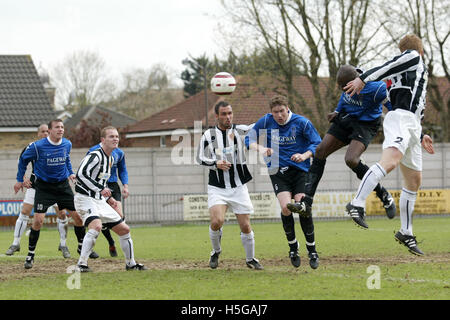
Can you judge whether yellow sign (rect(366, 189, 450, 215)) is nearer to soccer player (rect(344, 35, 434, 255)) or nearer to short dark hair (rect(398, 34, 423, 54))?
soccer player (rect(344, 35, 434, 255))

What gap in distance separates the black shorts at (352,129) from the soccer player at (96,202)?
126 inches

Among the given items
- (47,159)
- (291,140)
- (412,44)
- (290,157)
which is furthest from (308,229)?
(47,159)

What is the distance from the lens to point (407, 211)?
33.8 feet

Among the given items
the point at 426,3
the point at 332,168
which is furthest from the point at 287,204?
the point at 426,3

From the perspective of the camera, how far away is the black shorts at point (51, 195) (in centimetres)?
1233

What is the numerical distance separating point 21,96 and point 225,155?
28.0m

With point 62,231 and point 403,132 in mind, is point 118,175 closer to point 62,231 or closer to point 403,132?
point 62,231

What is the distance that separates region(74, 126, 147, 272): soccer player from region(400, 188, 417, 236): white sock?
3789 millimetres

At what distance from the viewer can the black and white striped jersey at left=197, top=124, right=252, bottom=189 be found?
10141 mm

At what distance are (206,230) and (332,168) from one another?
22.7 feet

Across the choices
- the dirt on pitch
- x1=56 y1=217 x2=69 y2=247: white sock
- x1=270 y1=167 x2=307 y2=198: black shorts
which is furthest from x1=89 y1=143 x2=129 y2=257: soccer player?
x1=270 y1=167 x2=307 y2=198: black shorts

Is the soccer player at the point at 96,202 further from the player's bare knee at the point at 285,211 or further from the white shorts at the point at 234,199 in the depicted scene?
the player's bare knee at the point at 285,211
